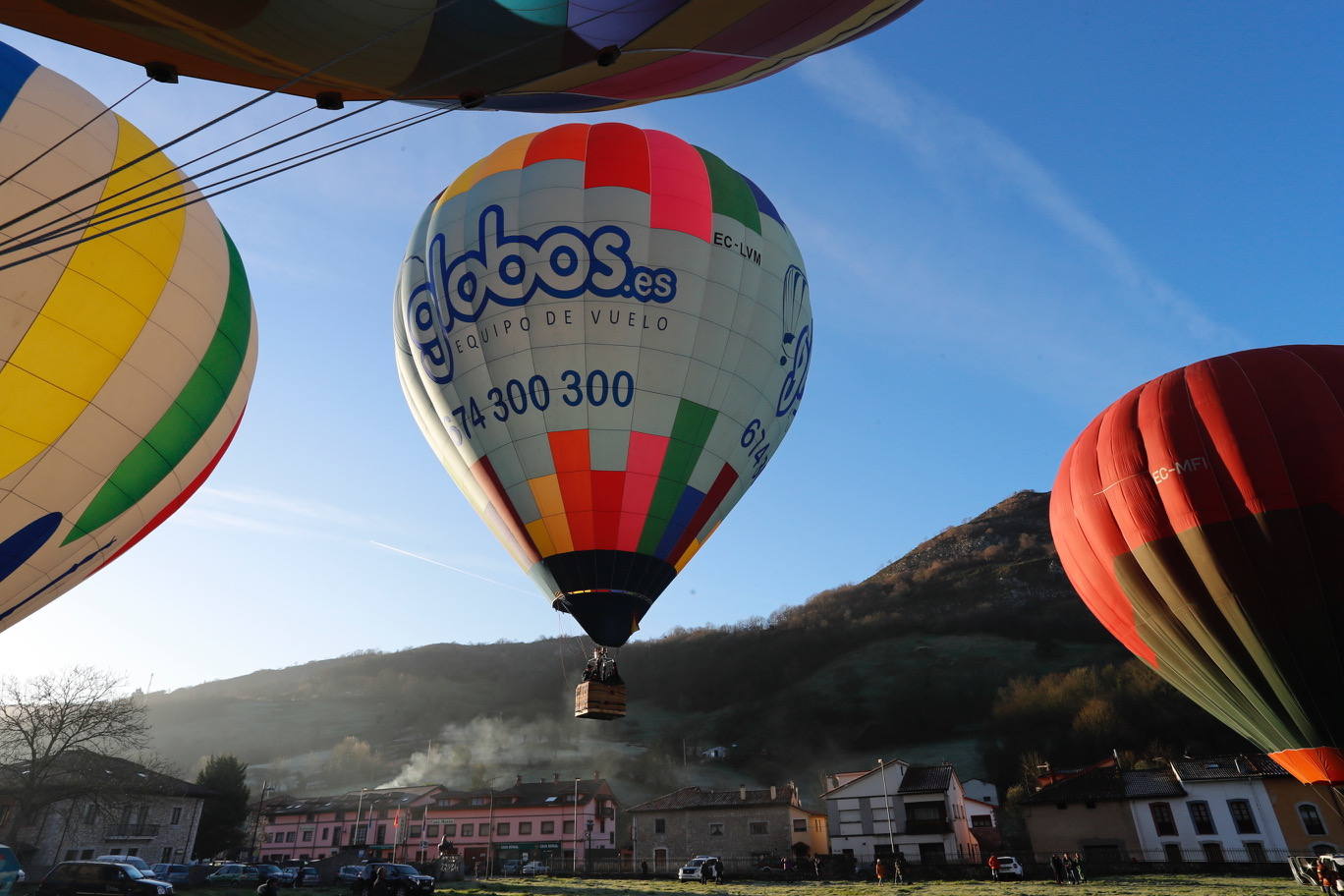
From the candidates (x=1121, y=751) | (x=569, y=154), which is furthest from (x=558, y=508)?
(x=1121, y=751)

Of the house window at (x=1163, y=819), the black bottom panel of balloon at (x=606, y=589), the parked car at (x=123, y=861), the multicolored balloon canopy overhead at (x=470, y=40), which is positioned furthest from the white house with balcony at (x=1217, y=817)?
the multicolored balloon canopy overhead at (x=470, y=40)

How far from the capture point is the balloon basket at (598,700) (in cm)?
1192

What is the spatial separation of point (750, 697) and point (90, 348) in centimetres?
11057

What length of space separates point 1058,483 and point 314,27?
1643 cm

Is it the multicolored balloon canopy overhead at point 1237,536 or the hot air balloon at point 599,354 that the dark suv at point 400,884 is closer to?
the hot air balloon at point 599,354

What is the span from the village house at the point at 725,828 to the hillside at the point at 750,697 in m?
40.4

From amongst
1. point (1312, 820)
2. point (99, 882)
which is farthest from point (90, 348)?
point (1312, 820)

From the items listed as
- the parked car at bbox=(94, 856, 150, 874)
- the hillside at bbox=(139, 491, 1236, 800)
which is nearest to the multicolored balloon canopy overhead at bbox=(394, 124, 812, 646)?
the parked car at bbox=(94, 856, 150, 874)

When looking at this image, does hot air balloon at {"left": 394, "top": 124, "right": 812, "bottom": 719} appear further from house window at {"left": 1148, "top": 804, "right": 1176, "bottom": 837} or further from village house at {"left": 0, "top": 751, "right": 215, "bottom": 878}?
house window at {"left": 1148, "top": 804, "right": 1176, "bottom": 837}

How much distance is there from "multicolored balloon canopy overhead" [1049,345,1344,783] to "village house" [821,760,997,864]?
28.7m

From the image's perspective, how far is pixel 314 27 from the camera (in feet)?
20.4

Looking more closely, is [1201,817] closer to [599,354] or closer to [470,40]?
[599,354]

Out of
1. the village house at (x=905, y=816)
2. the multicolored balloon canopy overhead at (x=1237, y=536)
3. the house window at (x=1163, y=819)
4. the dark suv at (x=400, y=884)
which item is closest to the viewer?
the multicolored balloon canopy overhead at (x=1237, y=536)

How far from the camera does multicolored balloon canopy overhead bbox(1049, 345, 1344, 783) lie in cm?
1306
